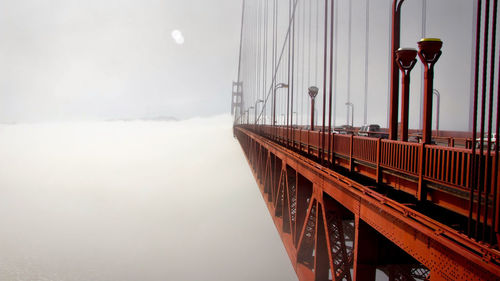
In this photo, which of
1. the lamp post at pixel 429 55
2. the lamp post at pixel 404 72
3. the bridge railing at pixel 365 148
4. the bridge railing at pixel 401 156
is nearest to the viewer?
the bridge railing at pixel 401 156

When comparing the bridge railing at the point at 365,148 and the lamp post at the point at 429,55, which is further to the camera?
the bridge railing at the point at 365,148

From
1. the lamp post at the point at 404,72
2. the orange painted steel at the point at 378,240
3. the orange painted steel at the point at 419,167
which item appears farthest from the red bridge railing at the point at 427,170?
the lamp post at the point at 404,72

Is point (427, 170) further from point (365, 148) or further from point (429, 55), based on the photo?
point (429, 55)

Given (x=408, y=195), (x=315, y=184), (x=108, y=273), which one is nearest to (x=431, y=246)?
(x=408, y=195)

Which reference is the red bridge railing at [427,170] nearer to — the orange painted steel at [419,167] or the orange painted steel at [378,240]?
the orange painted steel at [419,167]

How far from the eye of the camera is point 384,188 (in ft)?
17.0

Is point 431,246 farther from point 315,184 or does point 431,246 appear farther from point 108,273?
point 108,273

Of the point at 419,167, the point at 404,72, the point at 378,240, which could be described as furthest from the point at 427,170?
the point at 404,72

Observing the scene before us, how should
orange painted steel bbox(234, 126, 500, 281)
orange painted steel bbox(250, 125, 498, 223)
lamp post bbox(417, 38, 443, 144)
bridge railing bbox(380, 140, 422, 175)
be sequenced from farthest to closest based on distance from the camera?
lamp post bbox(417, 38, 443, 144), bridge railing bbox(380, 140, 422, 175), orange painted steel bbox(250, 125, 498, 223), orange painted steel bbox(234, 126, 500, 281)

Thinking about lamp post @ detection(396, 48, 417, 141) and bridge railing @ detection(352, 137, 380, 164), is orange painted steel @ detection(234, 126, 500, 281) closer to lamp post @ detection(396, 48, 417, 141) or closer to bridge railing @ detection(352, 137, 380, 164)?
bridge railing @ detection(352, 137, 380, 164)

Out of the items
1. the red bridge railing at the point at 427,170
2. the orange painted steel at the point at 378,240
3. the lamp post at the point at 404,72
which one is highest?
the lamp post at the point at 404,72

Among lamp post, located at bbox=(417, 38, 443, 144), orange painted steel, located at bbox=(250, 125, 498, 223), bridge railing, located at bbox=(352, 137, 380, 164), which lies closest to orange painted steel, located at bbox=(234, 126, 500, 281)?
orange painted steel, located at bbox=(250, 125, 498, 223)

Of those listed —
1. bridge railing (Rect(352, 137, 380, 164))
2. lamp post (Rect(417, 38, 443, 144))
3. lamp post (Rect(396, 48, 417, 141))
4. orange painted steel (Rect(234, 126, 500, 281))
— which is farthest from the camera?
lamp post (Rect(396, 48, 417, 141))

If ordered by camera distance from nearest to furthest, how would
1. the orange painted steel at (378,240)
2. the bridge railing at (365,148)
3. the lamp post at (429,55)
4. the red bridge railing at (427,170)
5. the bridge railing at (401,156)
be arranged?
the orange painted steel at (378,240)
the red bridge railing at (427,170)
the bridge railing at (401,156)
the lamp post at (429,55)
the bridge railing at (365,148)
